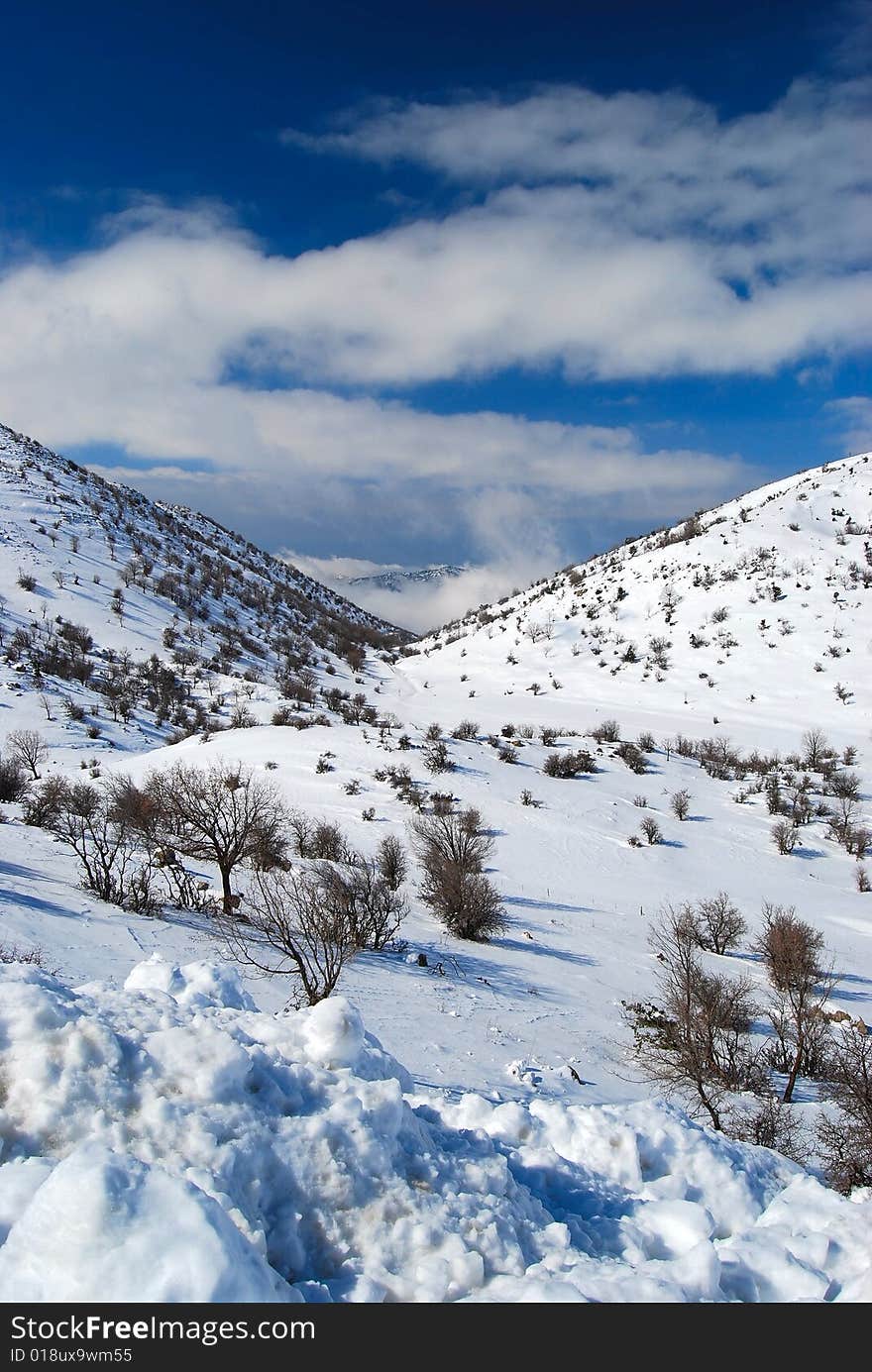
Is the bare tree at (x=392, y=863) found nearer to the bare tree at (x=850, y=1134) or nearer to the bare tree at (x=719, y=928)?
the bare tree at (x=719, y=928)

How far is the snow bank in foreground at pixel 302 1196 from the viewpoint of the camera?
288 cm

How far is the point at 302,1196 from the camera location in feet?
12.5

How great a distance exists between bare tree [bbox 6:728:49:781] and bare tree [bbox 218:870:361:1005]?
13015mm

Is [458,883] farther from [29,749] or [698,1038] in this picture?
[29,749]

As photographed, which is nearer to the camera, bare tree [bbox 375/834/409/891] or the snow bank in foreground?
the snow bank in foreground

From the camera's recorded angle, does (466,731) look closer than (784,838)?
No

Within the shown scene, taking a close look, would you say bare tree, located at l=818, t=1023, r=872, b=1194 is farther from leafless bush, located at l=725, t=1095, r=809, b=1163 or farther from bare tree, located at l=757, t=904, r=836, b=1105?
bare tree, located at l=757, t=904, r=836, b=1105

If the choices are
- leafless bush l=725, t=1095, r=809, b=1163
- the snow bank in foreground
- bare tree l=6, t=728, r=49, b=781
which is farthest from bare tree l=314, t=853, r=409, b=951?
bare tree l=6, t=728, r=49, b=781

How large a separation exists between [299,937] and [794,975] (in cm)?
1073

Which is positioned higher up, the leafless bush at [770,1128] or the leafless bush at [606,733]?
the leafless bush at [606,733]

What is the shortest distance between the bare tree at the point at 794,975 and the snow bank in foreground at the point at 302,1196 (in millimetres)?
7917

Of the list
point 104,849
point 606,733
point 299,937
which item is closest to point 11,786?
point 104,849

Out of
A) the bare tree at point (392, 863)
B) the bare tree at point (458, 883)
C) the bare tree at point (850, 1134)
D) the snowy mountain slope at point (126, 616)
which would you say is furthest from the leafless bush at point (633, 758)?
A: the snowy mountain slope at point (126, 616)

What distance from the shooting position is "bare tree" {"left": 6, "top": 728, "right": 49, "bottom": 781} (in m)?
23.4
